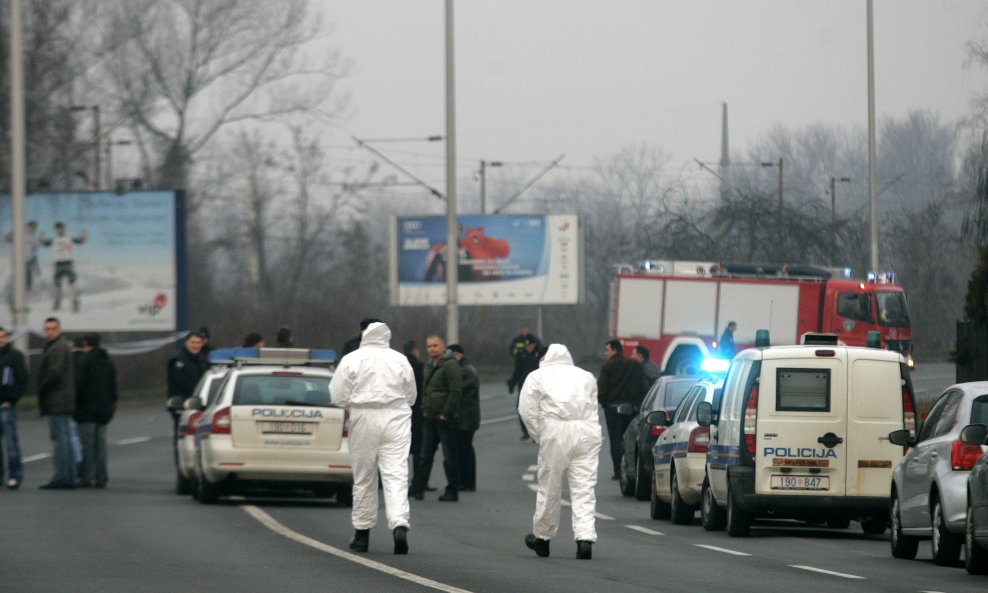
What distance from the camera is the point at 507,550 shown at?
45.8ft

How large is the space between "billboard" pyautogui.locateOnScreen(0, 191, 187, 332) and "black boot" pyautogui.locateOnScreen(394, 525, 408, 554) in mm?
34700

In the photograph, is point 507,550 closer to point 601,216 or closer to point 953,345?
point 953,345

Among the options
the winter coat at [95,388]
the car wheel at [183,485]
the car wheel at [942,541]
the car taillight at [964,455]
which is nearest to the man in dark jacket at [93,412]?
the winter coat at [95,388]

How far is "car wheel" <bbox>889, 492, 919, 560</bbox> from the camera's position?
47.0 ft

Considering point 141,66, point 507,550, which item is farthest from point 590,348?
point 507,550

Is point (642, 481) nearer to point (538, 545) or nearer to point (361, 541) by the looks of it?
point (538, 545)

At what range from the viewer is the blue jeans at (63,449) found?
68.1ft

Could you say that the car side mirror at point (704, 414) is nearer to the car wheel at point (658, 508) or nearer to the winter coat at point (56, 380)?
the car wheel at point (658, 508)

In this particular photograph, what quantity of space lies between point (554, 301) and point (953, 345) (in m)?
33.2

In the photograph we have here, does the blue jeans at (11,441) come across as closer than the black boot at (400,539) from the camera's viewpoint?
No

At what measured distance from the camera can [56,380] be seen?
823 inches

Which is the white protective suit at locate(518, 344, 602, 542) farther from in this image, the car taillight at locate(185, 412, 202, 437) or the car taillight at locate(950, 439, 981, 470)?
the car taillight at locate(185, 412, 202, 437)

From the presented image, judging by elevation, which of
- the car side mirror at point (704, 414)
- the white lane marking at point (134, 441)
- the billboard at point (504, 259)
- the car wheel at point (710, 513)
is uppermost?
the billboard at point (504, 259)

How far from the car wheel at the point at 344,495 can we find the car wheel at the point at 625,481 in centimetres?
421
